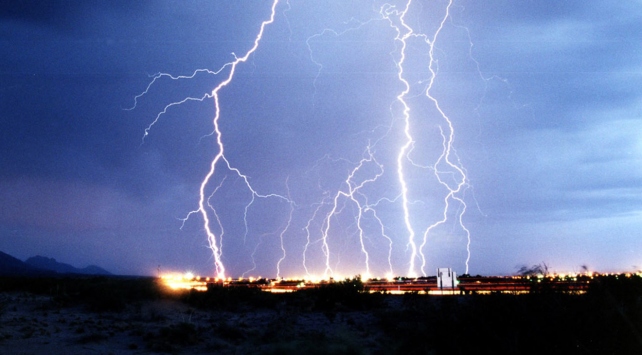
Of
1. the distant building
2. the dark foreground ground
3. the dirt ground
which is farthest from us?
the distant building

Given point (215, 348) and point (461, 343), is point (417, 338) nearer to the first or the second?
point (461, 343)

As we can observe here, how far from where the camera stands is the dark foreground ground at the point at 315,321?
984 centimetres

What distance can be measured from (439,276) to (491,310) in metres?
14.4

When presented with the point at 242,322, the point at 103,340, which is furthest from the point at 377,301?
the point at 103,340

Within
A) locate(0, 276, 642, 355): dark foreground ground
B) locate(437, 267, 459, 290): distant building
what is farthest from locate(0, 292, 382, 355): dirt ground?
locate(437, 267, 459, 290): distant building

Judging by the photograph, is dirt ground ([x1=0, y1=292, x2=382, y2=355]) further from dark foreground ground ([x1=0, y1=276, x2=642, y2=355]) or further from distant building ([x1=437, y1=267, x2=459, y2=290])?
distant building ([x1=437, y1=267, x2=459, y2=290])

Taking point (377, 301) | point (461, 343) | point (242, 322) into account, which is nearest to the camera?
point (461, 343)

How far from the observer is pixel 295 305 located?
23.3m

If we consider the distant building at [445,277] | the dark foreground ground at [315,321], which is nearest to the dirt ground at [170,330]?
the dark foreground ground at [315,321]

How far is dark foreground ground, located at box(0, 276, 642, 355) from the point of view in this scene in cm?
984

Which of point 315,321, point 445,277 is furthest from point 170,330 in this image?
point 445,277

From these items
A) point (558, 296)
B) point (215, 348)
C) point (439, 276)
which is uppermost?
point (439, 276)

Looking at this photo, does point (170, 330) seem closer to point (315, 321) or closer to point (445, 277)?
point (315, 321)

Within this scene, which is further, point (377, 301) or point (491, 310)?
point (377, 301)
